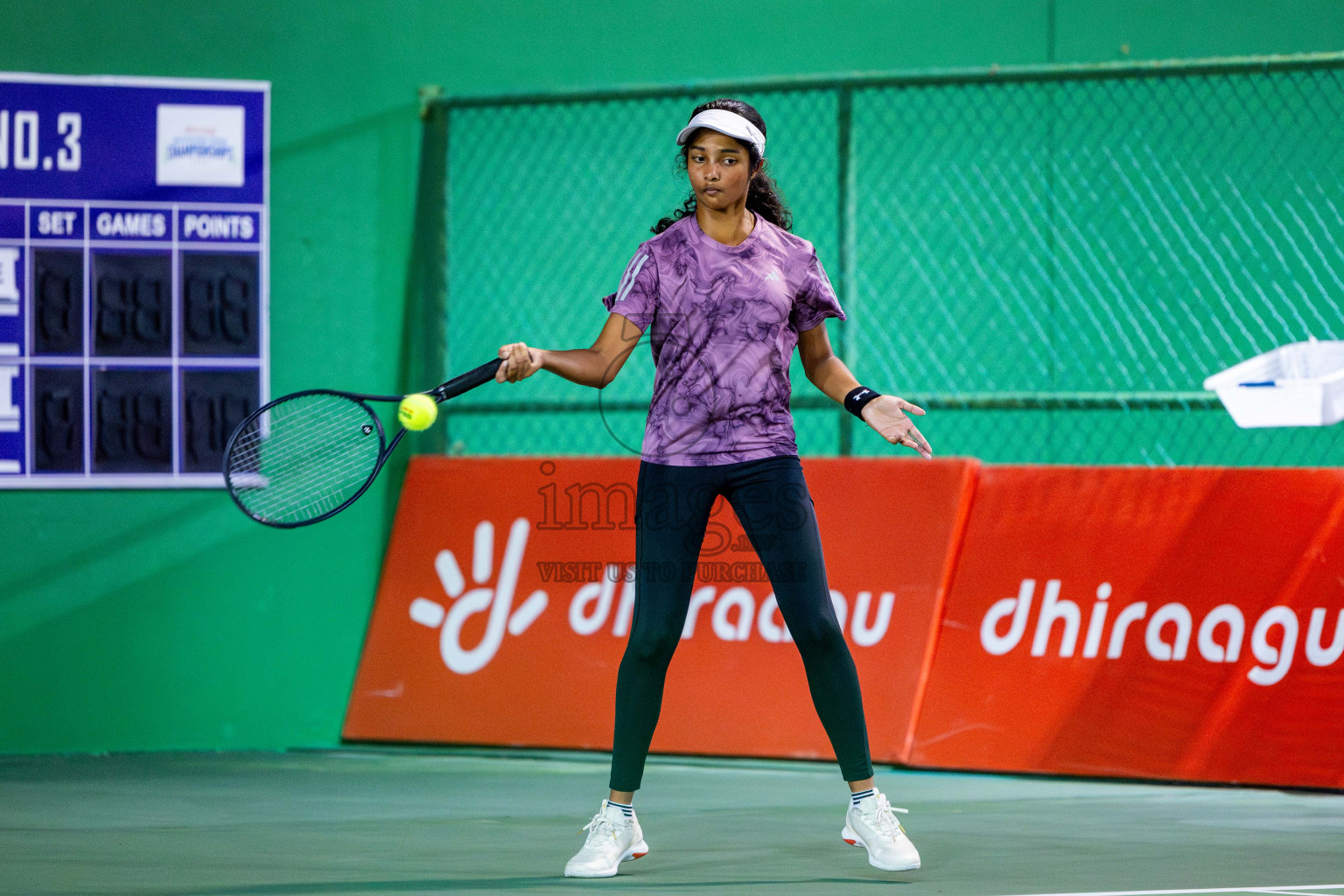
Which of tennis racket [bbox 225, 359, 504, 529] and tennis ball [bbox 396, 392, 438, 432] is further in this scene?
tennis racket [bbox 225, 359, 504, 529]

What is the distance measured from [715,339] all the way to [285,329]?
117 inches

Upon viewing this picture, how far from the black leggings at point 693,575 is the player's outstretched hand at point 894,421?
264mm

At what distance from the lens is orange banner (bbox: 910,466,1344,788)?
5.32 m

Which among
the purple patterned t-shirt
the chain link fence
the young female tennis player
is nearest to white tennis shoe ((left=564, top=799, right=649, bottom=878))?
the young female tennis player

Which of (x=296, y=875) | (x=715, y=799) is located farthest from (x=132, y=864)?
(x=715, y=799)

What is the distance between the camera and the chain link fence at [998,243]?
707 cm

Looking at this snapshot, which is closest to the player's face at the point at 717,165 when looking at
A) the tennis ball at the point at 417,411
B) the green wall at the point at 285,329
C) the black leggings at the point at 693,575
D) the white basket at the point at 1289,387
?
the black leggings at the point at 693,575

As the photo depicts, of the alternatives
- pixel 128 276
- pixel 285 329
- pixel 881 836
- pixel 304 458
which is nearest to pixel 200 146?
pixel 128 276

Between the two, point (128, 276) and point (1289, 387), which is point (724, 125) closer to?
point (1289, 387)

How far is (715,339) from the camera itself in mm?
4035

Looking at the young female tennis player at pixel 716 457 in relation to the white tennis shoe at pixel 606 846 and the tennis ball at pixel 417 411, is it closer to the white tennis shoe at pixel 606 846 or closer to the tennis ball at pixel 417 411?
the white tennis shoe at pixel 606 846

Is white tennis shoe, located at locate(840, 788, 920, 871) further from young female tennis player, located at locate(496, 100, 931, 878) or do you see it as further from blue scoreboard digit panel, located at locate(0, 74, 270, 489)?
blue scoreboard digit panel, located at locate(0, 74, 270, 489)

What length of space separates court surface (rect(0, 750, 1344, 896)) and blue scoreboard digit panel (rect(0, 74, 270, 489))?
49.8 inches

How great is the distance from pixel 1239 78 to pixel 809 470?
10.6 feet
